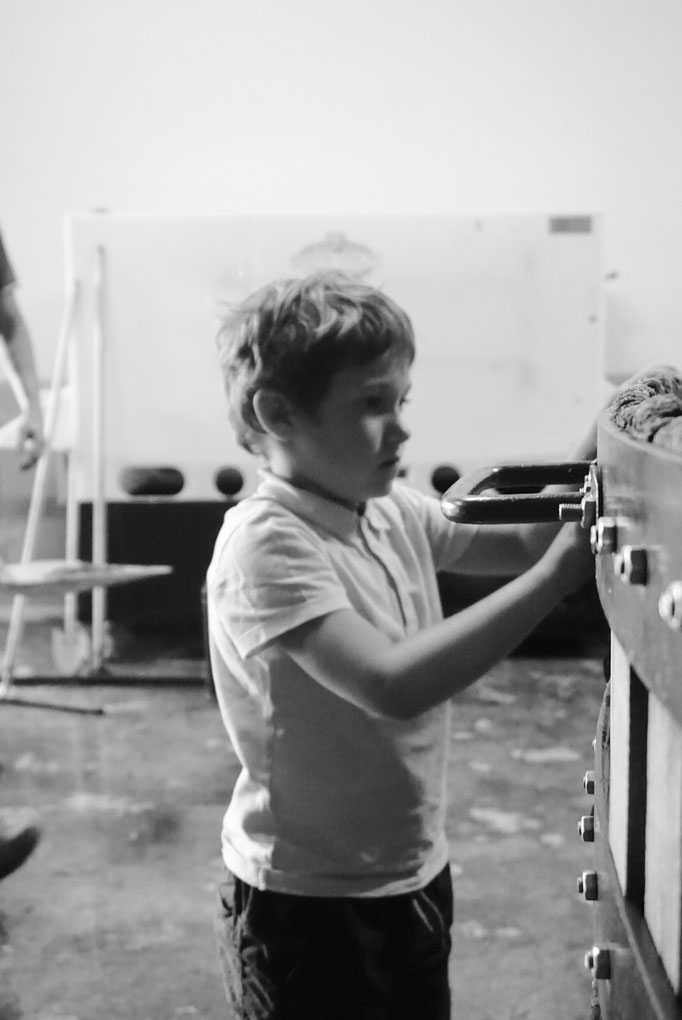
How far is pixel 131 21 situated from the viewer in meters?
3.47

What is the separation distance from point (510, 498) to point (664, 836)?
0.18 meters

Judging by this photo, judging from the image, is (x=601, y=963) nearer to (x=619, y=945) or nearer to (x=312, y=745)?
(x=619, y=945)

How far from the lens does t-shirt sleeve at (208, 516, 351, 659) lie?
77 centimetres

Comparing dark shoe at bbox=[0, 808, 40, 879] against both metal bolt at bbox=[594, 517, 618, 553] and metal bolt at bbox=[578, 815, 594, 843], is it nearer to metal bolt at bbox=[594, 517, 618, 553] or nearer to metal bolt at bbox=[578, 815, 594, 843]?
metal bolt at bbox=[578, 815, 594, 843]

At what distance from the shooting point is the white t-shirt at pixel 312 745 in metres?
0.81

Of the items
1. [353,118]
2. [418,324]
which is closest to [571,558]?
[418,324]

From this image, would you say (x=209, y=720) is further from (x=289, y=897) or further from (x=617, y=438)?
(x=617, y=438)

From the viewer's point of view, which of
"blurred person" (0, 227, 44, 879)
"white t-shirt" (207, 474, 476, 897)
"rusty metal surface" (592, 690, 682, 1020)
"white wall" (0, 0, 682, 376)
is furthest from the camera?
"white wall" (0, 0, 682, 376)

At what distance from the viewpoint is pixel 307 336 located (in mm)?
859

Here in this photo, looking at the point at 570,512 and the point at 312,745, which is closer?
the point at 570,512

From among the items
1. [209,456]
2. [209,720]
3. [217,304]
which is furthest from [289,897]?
[209,456]

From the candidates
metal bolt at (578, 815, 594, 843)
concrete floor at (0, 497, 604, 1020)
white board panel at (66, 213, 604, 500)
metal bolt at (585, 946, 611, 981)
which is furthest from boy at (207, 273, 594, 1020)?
white board panel at (66, 213, 604, 500)

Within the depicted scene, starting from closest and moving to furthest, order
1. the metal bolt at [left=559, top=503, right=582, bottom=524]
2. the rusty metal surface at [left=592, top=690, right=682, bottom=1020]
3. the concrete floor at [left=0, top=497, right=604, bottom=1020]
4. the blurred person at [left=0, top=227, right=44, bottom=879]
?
1. the rusty metal surface at [left=592, top=690, right=682, bottom=1020]
2. the metal bolt at [left=559, top=503, right=582, bottom=524]
3. the concrete floor at [left=0, top=497, right=604, bottom=1020]
4. the blurred person at [left=0, top=227, right=44, bottom=879]

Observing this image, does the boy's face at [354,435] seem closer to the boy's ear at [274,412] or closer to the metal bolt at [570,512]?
the boy's ear at [274,412]
